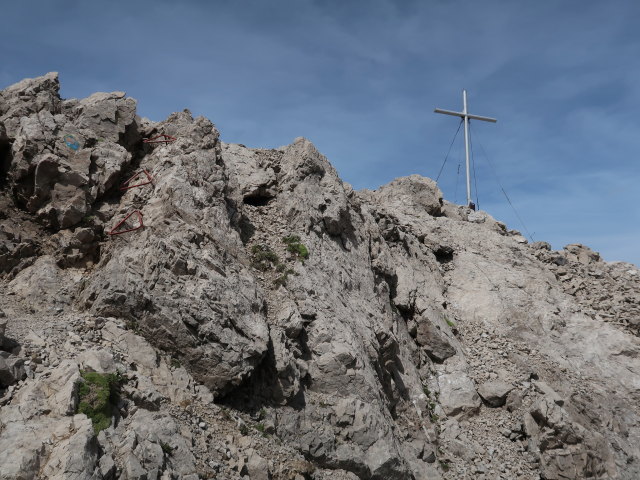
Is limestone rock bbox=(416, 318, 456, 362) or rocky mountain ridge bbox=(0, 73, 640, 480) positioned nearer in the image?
rocky mountain ridge bbox=(0, 73, 640, 480)

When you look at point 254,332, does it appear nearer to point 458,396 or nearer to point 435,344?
point 458,396

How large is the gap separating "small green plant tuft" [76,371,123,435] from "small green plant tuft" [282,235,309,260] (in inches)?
337

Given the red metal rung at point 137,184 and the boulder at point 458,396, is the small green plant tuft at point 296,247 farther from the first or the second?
the boulder at point 458,396

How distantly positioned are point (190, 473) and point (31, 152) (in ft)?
35.2

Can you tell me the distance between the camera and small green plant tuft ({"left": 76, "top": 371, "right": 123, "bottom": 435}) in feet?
31.8

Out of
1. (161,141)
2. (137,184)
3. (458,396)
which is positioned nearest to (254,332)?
(137,184)

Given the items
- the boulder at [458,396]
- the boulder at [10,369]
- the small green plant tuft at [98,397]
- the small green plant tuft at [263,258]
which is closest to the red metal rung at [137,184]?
the small green plant tuft at [263,258]

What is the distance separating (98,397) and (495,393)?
47.8ft

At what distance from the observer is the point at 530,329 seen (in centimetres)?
2366

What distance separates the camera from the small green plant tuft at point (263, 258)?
17.2 m

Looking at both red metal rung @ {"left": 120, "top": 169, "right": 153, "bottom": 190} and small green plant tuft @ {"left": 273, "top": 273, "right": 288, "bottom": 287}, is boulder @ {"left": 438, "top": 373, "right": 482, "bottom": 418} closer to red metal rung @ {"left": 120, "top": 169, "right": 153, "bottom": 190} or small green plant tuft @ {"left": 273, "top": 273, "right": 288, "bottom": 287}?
small green plant tuft @ {"left": 273, "top": 273, "right": 288, "bottom": 287}

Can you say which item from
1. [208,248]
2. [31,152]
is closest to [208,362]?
[208,248]

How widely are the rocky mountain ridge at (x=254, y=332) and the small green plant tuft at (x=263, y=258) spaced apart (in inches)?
5.4

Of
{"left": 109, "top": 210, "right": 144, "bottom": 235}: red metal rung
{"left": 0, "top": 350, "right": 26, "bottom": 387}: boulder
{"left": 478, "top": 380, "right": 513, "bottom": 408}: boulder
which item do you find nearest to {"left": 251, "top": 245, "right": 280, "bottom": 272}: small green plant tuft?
{"left": 109, "top": 210, "right": 144, "bottom": 235}: red metal rung
